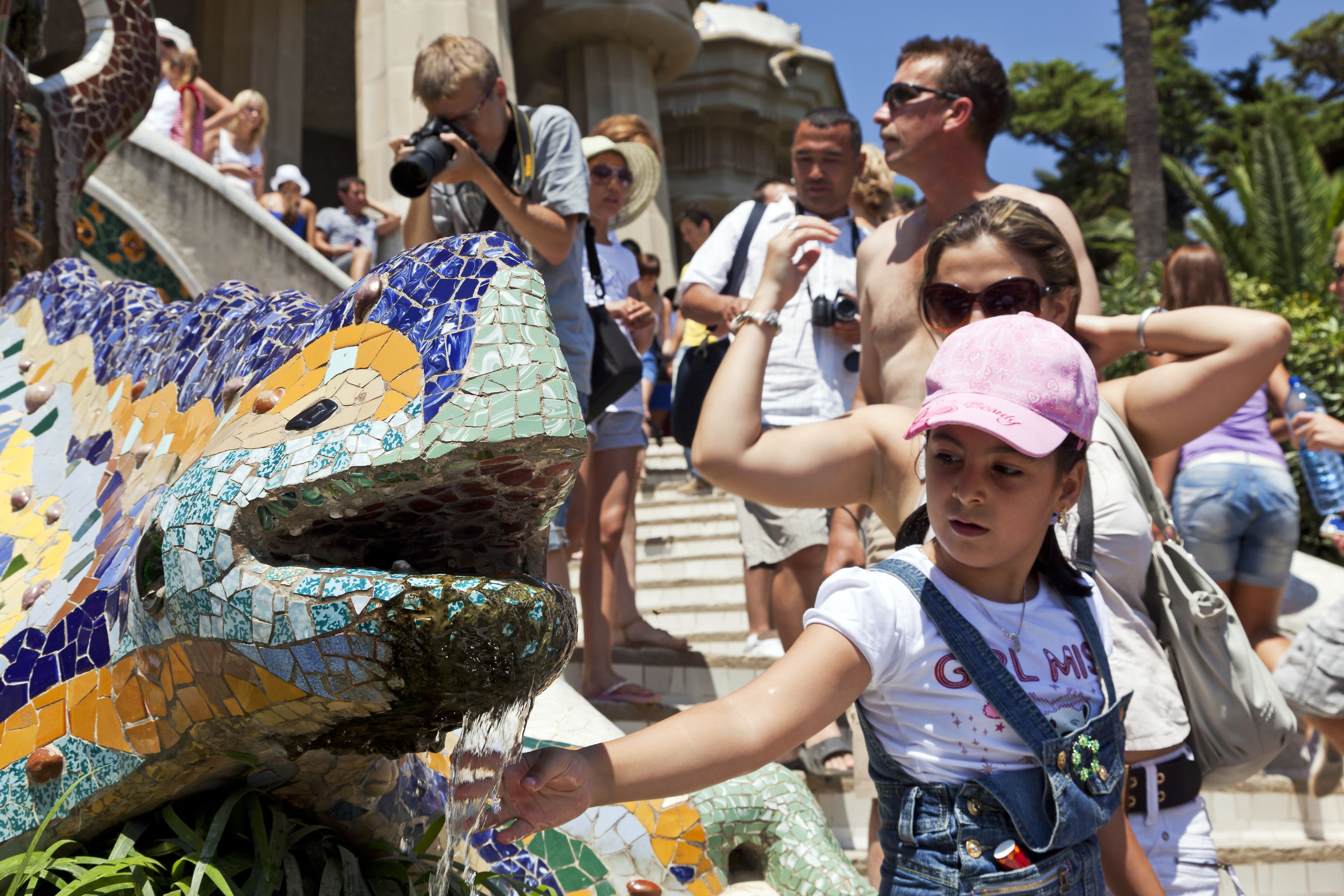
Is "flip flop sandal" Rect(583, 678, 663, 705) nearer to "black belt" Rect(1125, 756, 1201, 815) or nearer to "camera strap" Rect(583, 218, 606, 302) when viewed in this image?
"camera strap" Rect(583, 218, 606, 302)

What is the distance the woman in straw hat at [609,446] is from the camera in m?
4.40

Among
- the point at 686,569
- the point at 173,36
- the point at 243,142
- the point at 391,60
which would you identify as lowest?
the point at 686,569

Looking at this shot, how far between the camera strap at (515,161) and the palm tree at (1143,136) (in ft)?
43.2

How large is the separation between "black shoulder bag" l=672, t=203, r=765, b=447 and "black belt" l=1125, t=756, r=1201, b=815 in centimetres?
246

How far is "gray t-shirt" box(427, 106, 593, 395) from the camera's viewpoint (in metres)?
3.85

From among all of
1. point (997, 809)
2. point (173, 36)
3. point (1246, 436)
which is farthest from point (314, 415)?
point (173, 36)

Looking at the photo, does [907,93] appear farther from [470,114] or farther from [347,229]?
[347,229]

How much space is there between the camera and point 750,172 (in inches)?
877

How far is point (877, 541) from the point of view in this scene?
319 centimetres

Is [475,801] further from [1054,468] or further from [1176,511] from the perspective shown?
[1176,511]

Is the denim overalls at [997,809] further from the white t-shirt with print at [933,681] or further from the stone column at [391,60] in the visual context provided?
the stone column at [391,60]

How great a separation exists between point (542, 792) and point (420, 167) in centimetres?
213

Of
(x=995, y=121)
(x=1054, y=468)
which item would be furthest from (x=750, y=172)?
(x=1054, y=468)

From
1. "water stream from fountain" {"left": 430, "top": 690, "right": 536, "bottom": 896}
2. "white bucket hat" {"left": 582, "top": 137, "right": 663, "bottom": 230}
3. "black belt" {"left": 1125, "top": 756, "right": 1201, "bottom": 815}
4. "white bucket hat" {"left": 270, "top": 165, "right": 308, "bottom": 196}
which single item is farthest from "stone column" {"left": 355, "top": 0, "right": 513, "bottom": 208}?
"water stream from fountain" {"left": 430, "top": 690, "right": 536, "bottom": 896}
